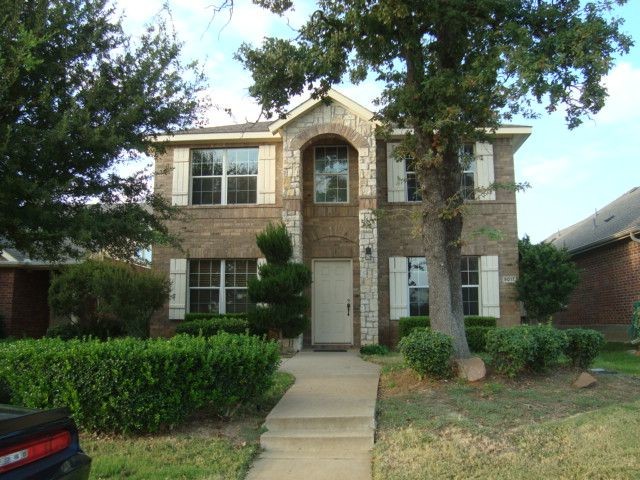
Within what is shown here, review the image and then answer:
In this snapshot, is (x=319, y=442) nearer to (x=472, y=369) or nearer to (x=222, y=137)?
(x=472, y=369)

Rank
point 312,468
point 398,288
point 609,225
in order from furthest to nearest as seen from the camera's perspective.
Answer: point 609,225 → point 398,288 → point 312,468

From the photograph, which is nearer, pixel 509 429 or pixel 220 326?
pixel 509 429

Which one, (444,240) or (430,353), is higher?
(444,240)

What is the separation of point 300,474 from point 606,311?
1386 centimetres

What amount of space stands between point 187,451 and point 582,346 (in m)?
5.82

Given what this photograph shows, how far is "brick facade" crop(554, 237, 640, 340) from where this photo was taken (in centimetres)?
1532

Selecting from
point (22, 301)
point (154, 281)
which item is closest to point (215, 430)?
point (154, 281)

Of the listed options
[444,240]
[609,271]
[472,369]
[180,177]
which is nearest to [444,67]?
[444,240]

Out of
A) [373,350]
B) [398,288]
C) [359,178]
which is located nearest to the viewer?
[373,350]

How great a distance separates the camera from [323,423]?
6676 millimetres

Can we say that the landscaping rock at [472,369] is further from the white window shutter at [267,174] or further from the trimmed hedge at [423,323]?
the white window shutter at [267,174]

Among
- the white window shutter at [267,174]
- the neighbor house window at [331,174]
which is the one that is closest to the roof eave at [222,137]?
the white window shutter at [267,174]

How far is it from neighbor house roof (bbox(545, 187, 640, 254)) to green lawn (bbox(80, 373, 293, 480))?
1217 cm

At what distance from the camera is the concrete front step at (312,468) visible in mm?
5383
